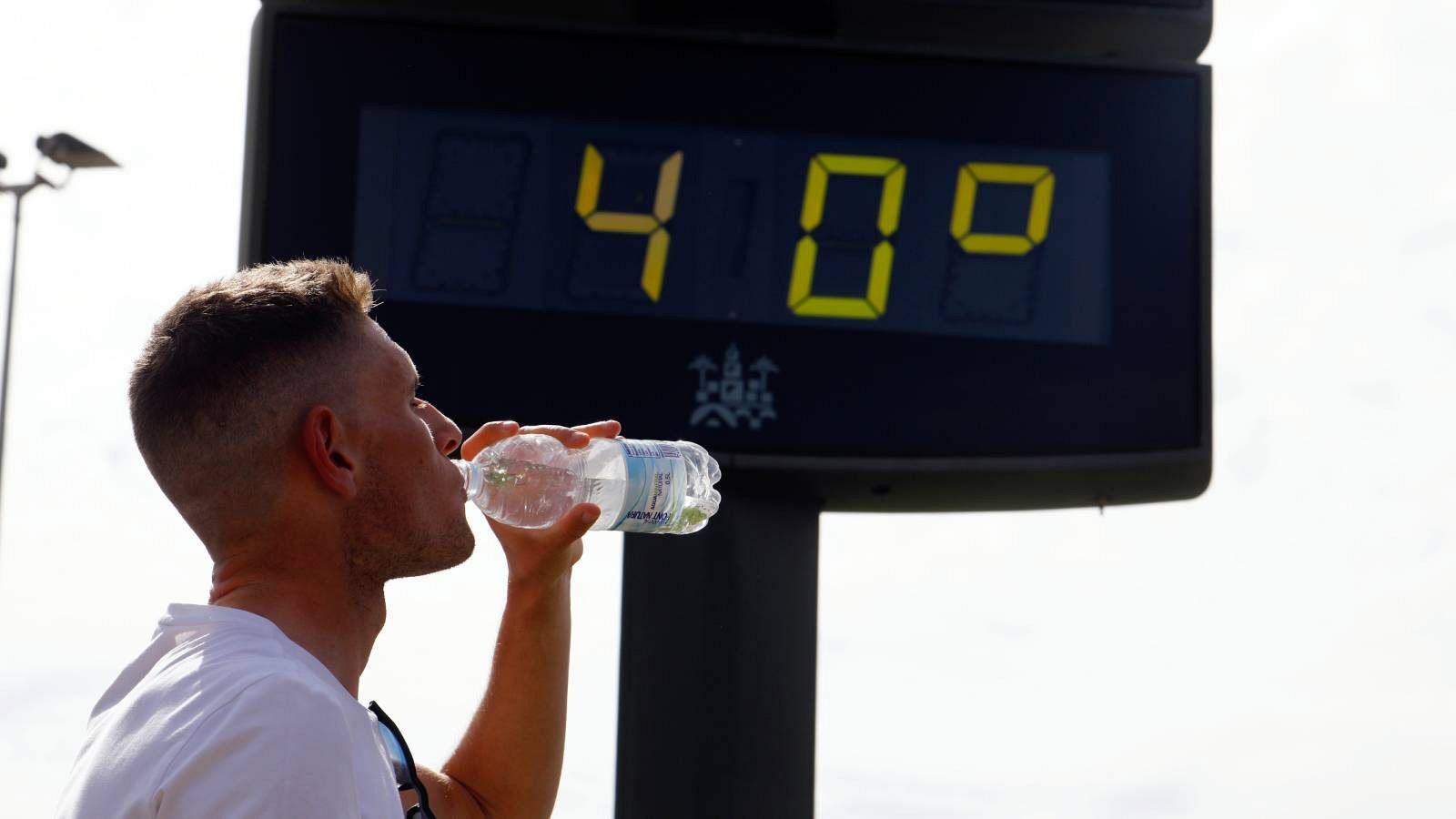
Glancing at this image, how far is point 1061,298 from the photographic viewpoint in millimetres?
4551

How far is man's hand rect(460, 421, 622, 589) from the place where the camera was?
2.25 m

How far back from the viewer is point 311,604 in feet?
6.33

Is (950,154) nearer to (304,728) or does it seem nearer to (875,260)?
(875,260)

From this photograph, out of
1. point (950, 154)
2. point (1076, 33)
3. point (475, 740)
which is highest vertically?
point (1076, 33)

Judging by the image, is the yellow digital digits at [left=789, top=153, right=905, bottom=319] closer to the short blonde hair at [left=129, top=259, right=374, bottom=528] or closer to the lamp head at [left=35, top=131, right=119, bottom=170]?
the short blonde hair at [left=129, top=259, right=374, bottom=528]

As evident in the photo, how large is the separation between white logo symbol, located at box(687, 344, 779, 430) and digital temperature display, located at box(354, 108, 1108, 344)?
0.36 ft

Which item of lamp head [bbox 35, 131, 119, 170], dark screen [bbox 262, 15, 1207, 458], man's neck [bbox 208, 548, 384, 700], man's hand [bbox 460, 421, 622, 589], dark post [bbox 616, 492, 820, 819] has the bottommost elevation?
dark post [bbox 616, 492, 820, 819]

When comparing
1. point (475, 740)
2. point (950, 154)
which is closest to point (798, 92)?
point (950, 154)

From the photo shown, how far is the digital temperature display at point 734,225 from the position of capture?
4.38 metres

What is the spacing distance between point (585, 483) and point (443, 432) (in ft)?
3.03

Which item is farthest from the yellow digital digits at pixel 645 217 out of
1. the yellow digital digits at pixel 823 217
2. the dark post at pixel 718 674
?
the dark post at pixel 718 674

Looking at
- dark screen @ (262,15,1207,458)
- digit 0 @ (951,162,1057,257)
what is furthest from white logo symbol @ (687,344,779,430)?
digit 0 @ (951,162,1057,257)

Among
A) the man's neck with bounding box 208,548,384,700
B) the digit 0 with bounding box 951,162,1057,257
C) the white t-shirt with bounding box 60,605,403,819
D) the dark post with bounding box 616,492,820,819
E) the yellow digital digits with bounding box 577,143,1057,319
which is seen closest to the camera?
the white t-shirt with bounding box 60,605,403,819

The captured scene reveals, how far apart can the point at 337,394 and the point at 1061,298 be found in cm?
285
